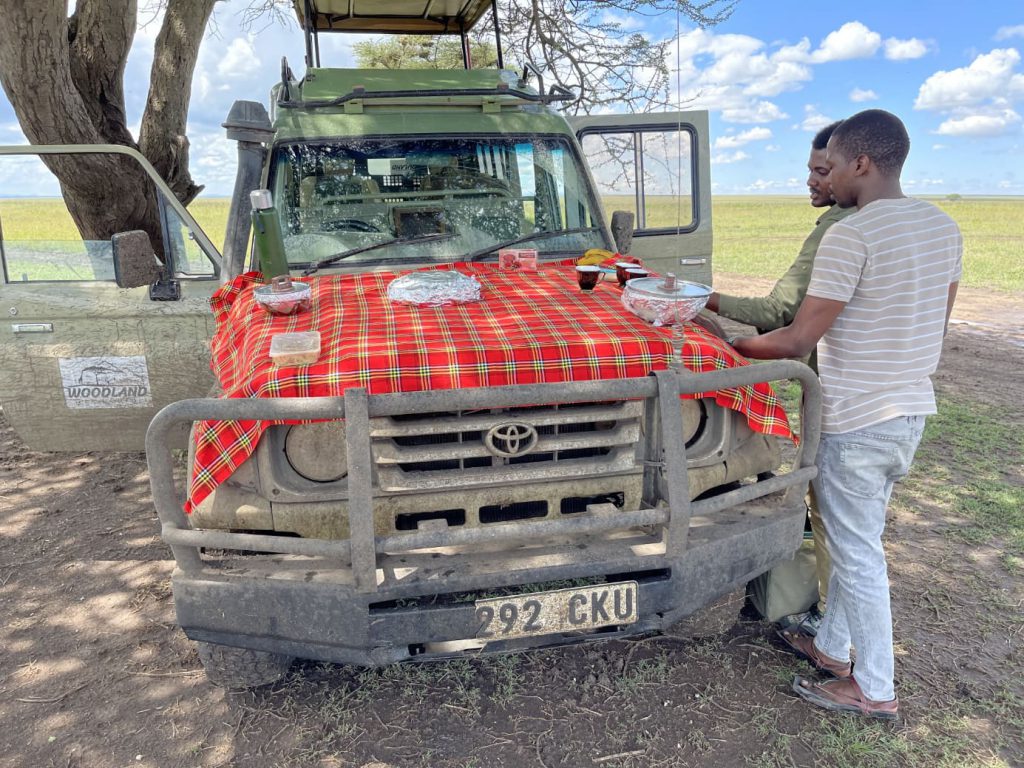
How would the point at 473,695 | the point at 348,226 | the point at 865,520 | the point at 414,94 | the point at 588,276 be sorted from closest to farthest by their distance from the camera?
the point at 865,520, the point at 473,695, the point at 588,276, the point at 348,226, the point at 414,94

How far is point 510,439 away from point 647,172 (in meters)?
2.46

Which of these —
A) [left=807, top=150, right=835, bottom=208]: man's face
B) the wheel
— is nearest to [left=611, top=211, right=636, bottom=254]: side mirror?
[left=807, top=150, right=835, bottom=208]: man's face

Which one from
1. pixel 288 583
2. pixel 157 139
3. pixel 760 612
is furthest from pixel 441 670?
pixel 157 139

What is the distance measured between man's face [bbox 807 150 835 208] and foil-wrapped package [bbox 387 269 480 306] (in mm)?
1486

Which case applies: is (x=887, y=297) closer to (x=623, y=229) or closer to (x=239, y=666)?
(x=623, y=229)

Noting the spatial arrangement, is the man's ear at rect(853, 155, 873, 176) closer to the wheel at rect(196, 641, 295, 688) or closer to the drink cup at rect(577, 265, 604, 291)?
the drink cup at rect(577, 265, 604, 291)

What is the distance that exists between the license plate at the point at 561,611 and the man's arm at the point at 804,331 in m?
0.97

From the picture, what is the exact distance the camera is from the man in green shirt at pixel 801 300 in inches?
119

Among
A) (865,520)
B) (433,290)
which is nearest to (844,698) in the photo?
(865,520)

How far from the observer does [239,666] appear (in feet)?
9.30

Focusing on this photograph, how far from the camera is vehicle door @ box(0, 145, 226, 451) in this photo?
4.09 metres

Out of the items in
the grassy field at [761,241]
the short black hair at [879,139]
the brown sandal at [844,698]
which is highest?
the short black hair at [879,139]

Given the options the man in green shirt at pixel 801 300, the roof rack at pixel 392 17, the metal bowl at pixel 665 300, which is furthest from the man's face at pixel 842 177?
the roof rack at pixel 392 17

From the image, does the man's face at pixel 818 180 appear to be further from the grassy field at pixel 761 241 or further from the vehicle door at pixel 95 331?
the vehicle door at pixel 95 331
